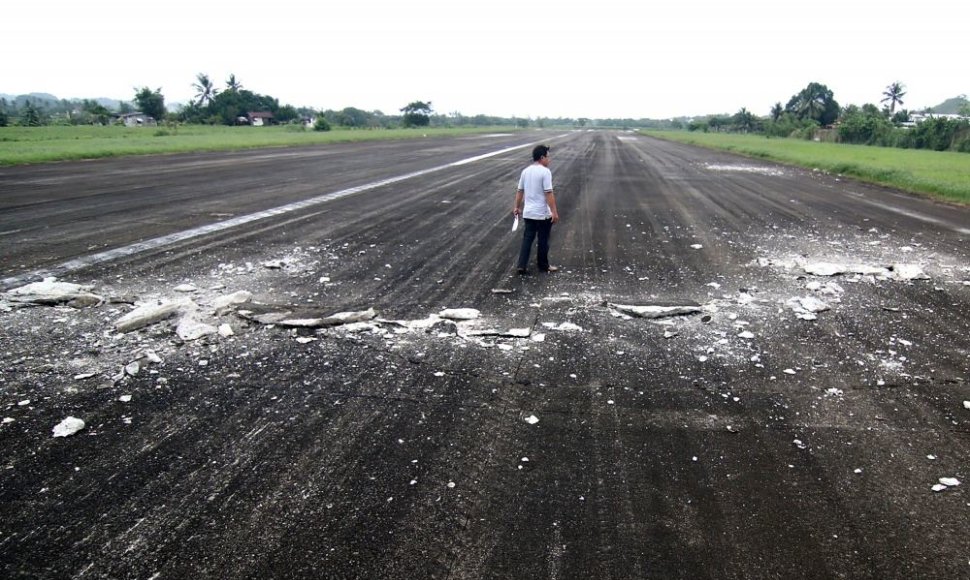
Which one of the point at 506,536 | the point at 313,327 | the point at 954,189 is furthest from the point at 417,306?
the point at 954,189

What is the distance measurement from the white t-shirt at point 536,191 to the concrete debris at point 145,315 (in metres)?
4.15

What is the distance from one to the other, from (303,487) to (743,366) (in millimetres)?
3476

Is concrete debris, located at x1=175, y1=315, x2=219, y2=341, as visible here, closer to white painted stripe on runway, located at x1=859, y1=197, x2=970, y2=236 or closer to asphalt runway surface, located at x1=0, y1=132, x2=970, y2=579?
asphalt runway surface, located at x1=0, y1=132, x2=970, y2=579

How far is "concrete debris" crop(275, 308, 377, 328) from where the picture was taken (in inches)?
200

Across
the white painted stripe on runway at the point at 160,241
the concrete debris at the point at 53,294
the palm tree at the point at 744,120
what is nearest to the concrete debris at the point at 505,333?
the concrete debris at the point at 53,294

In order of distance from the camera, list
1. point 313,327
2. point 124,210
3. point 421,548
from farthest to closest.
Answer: point 124,210, point 313,327, point 421,548

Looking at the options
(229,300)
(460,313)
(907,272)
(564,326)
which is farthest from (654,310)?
(229,300)

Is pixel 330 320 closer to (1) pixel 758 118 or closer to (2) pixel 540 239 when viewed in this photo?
(2) pixel 540 239

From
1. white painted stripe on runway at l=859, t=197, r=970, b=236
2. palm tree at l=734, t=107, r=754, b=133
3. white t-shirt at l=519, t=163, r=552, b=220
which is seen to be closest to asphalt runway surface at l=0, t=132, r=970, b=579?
white t-shirt at l=519, t=163, r=552, b=220

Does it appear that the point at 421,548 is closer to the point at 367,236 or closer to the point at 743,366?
the point at 743,366

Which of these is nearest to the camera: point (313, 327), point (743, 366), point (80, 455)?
point (80, 455)

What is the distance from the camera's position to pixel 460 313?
5.38 meters

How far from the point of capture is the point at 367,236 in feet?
28.9

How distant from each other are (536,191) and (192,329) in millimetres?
4202
